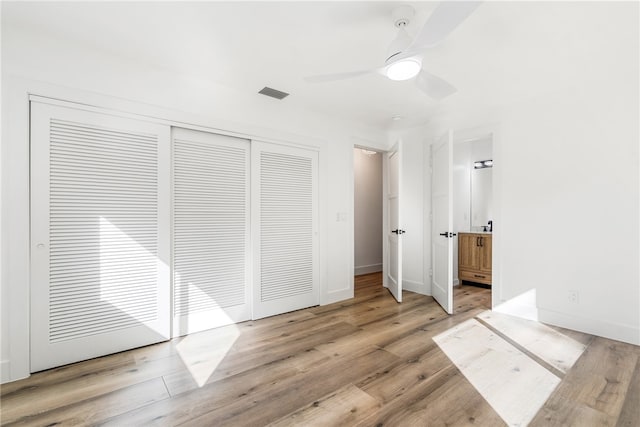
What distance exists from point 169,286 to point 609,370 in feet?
11.3

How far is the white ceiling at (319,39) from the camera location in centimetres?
187

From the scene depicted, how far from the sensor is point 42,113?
7.06ft

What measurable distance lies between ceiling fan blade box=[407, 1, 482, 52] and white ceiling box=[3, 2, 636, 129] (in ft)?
1.12

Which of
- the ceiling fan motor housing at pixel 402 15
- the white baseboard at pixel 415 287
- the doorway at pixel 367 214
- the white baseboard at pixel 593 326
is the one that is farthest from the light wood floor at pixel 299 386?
the doorway at pixel 367 214

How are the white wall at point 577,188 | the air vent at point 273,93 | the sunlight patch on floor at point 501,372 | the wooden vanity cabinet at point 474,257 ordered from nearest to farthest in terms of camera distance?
the sunlight patch on floor at point 501,372, the white wall at point 577,188, the air vent at point 273,93, the wooden vanity cabinet at point 474,257

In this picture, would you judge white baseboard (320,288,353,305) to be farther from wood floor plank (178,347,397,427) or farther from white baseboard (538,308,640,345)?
white baseboard (538,308,640,345)

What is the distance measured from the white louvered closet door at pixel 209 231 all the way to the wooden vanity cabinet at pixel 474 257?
3.38 meters

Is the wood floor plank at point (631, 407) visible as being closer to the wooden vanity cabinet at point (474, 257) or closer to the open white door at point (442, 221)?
the open white door at point (442, 221)

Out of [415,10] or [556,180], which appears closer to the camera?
[415,10]

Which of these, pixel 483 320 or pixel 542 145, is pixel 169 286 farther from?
pixel 542 145

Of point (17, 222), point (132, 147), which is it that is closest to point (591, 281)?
point (132, 147)

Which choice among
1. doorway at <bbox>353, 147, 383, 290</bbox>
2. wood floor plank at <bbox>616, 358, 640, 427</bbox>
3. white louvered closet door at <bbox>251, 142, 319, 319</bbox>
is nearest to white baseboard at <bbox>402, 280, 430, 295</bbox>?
doorway at <bbox>353, 147, 383, 290</bbox>

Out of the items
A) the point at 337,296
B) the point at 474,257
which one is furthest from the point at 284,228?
the point at 474,257

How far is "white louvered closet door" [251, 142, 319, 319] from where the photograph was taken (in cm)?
325
